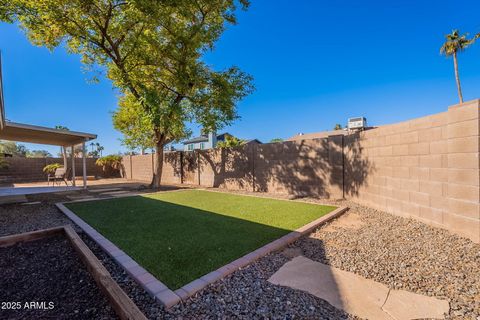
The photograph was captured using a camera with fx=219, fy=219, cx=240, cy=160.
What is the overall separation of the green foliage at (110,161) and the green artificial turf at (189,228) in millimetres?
13722

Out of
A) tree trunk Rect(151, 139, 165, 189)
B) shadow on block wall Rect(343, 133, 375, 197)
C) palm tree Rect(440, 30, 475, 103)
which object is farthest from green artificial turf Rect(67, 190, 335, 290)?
palm tree Rect(440, 30, 475, 103)

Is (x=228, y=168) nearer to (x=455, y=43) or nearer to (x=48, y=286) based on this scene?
(x=48, y=286)

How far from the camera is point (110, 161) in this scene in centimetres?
1908

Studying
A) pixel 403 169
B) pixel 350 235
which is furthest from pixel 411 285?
pixel 403 169

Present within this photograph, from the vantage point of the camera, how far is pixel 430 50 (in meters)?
13.7

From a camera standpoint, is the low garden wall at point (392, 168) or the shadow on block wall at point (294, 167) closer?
the low garden wall at point (392, 168)

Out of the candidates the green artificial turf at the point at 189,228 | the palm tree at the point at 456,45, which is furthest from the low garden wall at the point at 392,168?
the palm tree at the point at 456,45

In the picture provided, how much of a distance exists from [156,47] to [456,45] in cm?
2615

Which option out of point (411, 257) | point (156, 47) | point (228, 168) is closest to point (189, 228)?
point (411, 257)

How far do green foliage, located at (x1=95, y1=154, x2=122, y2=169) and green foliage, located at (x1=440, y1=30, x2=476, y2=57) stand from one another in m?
31.4

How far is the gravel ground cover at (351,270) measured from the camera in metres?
1.88

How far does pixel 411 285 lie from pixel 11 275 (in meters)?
4.43

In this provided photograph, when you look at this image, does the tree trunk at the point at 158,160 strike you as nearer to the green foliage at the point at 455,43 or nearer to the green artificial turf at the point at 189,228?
the green artificial turf at the point at 189,228

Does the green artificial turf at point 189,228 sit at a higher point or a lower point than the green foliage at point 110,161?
lower
